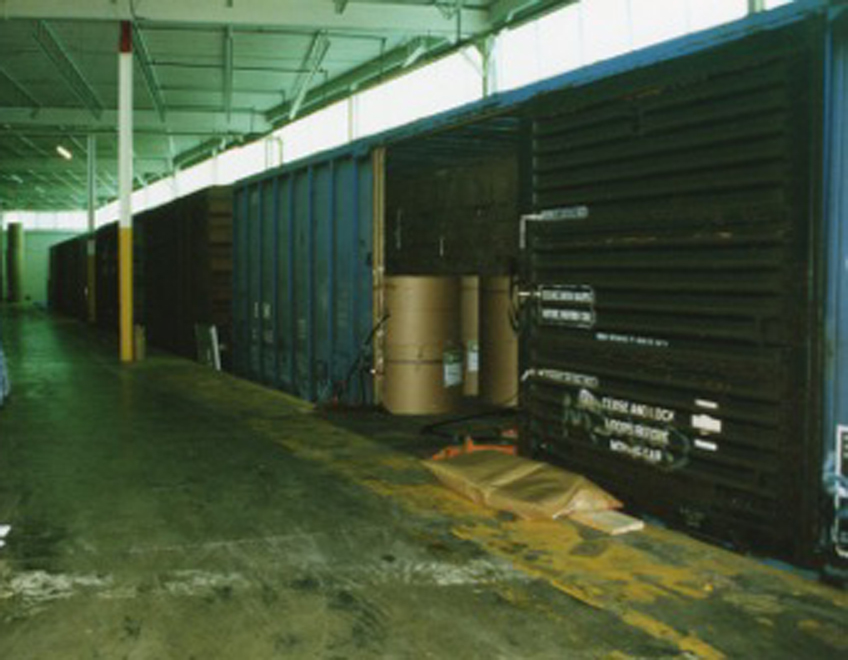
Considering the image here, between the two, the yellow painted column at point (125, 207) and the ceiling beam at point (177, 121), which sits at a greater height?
the ceiling beam at point (177, 121)

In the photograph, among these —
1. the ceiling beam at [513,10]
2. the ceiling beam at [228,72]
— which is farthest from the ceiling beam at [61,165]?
the ceiling beam at [513,10]

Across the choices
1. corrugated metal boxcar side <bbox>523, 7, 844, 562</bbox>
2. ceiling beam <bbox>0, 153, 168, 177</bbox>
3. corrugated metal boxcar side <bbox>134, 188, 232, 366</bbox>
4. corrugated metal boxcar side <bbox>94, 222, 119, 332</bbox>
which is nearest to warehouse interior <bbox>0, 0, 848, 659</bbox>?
corrugated metal boxcar side <bbox>523, 7, 844, 562</bbox>

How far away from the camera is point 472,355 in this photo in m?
9.52

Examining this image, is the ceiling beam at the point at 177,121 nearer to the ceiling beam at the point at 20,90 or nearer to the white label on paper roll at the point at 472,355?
the ceiling beam at the point at 20,90

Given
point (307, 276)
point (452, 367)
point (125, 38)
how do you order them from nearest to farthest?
1. point (452, 367)
2. point (307, 276)
3. point (125, 38)

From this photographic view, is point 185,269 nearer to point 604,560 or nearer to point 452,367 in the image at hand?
point 452,367

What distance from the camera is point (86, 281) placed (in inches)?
1161

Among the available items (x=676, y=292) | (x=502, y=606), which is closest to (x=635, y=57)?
(x=676, y=292)

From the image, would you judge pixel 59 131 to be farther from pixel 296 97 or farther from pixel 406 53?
pixel 406 53

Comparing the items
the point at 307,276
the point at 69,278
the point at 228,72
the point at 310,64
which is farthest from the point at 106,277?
the point at 307,276

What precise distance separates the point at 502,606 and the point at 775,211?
90.4 inches

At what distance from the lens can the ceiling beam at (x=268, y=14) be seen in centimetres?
1465

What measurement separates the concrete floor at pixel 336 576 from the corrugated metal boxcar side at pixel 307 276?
2921 millimetres

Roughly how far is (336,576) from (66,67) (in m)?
19.9
